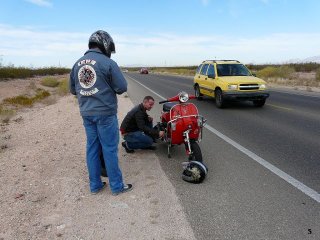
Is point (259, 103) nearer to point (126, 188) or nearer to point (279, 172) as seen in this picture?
point (279, 172)

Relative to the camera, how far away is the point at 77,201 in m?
4.75

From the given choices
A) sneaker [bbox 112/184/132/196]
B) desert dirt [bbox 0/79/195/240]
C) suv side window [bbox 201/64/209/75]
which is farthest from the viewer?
suv side window [bbox 201/64/209/75]

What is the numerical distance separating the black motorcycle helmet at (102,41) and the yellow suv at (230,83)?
9225mm

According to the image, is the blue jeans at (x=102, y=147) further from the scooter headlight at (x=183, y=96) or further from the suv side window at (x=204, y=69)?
the suv side window at (x=204, y=69)

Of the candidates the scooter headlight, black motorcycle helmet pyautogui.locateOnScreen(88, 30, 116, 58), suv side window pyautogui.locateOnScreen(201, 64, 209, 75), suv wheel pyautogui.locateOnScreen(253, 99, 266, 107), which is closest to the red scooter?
the scooter headlight

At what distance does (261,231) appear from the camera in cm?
383

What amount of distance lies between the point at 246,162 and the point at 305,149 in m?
1.72

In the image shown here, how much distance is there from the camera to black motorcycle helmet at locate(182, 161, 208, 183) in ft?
17.3

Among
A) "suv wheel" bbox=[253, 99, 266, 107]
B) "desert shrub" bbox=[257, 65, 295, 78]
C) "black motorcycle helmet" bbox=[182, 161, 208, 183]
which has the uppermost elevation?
"black motorcycle helmet" bbox=[182, 161, 208, 183]

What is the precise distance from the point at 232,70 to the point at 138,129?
8777 millimetres

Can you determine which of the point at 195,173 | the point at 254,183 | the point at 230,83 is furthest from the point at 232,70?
the point at 195,173

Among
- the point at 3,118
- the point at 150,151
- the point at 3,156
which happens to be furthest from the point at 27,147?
the point at 3,118

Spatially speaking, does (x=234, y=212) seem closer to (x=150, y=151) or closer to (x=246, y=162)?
(x=246, y=162)

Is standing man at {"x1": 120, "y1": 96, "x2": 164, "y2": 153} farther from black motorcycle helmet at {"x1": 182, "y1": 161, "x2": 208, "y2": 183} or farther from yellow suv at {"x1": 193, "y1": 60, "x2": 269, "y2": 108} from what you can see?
yellow suv at {"x1": 193, "y1": 60, "x2": 269, "y2": 108}
